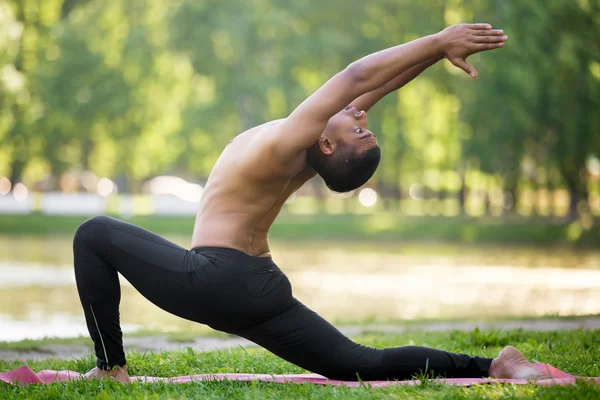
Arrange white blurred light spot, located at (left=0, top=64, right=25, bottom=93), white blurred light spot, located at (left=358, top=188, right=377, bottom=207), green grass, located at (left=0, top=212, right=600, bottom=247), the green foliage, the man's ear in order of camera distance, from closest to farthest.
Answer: the man's ear → the green foliage → green grass, located at (left=0, top=212, right=600, bottom=247) → white blurred light spot, located at (left=0, top=64, right=25, bottom=93) → white blurred light spot, located at (left=358, top=188, right=377, bottom=207)

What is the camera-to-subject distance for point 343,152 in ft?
15.8

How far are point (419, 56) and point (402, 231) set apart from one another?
2673cm

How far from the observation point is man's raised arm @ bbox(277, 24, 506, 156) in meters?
4.58

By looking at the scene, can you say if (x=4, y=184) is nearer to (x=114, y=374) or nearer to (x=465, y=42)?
(x=114, y=374)

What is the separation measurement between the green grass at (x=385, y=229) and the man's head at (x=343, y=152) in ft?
82.4

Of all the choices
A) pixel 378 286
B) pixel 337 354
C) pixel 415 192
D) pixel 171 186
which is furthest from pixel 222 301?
pixel 415 192

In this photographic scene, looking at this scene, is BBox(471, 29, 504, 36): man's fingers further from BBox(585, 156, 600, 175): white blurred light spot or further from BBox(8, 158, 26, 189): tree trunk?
BBox(8, 158, 26, 189): tree trunk

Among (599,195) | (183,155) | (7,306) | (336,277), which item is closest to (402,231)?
(336,277)

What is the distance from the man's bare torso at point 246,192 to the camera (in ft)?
15.6

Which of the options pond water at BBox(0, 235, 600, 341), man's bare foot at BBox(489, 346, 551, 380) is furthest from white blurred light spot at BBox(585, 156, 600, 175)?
man's bare foot at BBox(489, 346, 551, 380)

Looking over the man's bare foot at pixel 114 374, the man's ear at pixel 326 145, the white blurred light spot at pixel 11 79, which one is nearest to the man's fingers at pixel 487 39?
the man's ear at pixel 326 145

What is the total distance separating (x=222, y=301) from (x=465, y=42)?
75.3 inches

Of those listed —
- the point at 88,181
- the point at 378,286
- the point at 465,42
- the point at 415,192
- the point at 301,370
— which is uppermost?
the point at 88,181

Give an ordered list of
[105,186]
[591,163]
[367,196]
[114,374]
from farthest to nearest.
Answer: [105,186]
[367,196]
[591,163]
[114,374]
